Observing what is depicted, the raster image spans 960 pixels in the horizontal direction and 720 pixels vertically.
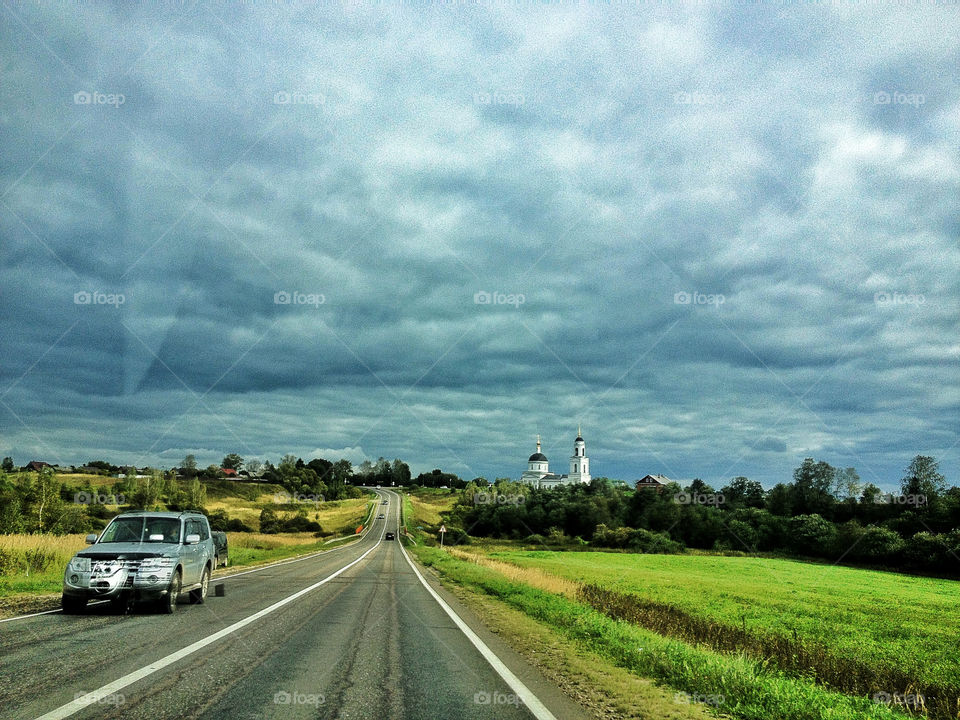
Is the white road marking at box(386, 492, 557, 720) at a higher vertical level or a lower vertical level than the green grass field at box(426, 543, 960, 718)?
higher

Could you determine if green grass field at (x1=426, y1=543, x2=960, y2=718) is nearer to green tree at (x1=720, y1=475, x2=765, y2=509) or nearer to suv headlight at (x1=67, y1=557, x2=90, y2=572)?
suv headlight at (x1=67, y1=557, x2=90, y2=572)

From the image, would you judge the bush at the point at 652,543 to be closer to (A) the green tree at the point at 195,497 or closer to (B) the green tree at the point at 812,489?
(B) the green tree at the point at 812,489

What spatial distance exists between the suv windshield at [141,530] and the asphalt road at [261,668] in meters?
1.53

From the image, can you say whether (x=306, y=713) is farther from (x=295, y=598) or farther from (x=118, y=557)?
(x=295, y=598)

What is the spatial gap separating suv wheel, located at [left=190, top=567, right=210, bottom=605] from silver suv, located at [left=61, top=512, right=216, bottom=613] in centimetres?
2

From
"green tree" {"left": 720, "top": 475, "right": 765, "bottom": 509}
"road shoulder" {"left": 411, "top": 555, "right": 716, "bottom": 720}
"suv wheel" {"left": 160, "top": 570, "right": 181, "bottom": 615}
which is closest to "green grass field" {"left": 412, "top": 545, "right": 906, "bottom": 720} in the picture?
"road shoulder" {"left": 411, "top": 555, "right": 716, "bottom": 720}

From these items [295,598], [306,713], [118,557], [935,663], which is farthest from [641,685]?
[935,663]

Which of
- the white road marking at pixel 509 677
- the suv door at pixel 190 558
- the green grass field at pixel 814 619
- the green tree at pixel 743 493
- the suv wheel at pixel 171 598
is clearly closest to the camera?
the white road marking at pixel 509 677

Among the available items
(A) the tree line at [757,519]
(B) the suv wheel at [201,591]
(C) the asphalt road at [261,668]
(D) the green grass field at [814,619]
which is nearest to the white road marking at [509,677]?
(C) the asphalt road at [261,668]

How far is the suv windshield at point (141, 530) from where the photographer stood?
14.6 m

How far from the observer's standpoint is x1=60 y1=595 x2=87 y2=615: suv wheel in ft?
42.0

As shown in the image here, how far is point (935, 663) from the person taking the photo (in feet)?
70.0

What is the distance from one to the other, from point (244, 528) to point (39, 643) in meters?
93.8

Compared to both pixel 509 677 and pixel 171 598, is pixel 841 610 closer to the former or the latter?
pixel 509 677
